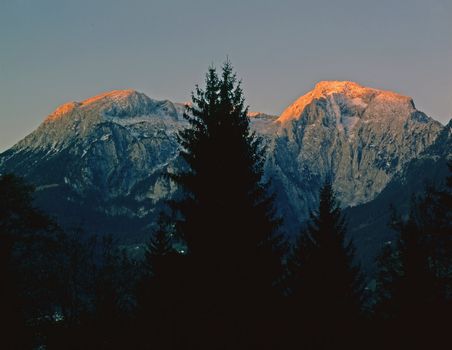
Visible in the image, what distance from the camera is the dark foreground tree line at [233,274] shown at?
22.9m

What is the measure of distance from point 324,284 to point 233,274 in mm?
12306

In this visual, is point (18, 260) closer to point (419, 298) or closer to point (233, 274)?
point (233, 274)

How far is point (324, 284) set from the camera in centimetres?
3381

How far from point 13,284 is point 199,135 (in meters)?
12.7

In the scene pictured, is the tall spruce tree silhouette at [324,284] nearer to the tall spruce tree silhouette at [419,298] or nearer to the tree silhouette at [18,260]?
the tall spruce tree silhouette at [419,298]

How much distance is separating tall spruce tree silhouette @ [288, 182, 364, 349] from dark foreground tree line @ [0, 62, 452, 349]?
66mm

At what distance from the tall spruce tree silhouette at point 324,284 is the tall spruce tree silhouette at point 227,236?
569cm

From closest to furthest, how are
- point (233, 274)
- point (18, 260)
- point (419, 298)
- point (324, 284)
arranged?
point (233, 274), point (419, 298), point (324, 284), point (18, 260)

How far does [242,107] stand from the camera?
2744 cm

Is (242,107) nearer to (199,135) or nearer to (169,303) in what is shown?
(199,135)

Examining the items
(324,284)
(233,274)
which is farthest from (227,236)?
(324,284)

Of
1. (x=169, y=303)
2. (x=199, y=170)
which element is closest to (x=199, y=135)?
(x=199, y=170)

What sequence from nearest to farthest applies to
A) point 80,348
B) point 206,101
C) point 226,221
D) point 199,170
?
point 226,221 → point 199,170 → point 206,101 → point 80,348

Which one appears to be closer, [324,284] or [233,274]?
[233,274]
